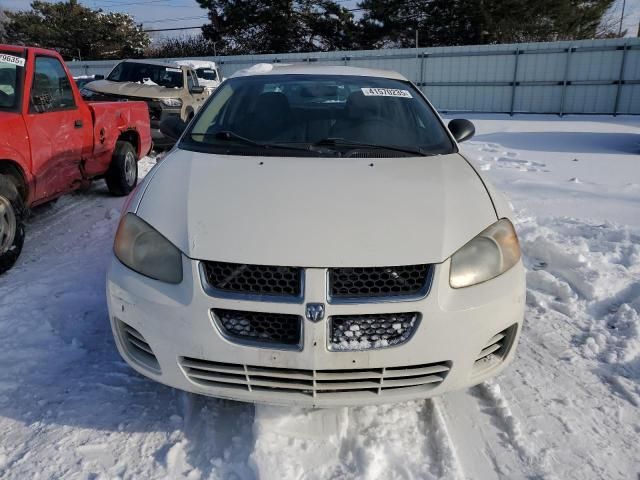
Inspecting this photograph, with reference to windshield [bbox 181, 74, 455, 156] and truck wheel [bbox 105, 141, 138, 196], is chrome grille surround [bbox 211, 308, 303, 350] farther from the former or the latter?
truck wheel [bbox 105, 141, 138, 196]

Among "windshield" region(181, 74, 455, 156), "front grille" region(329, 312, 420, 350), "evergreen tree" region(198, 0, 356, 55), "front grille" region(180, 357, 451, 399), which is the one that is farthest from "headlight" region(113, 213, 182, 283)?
"evergreen tree" region(198, 0, 356, 55)

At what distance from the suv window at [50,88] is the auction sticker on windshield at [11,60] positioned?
13 centimetres

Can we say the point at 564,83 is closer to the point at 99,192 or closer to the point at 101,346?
the point at 99,192

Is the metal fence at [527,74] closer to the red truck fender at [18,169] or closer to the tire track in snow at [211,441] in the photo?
the red truck fender at [18,169]

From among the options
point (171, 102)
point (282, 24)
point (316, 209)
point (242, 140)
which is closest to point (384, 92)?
point (242, 140)

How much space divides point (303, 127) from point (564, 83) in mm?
16383

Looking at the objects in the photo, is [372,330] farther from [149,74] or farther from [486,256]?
[149,74]

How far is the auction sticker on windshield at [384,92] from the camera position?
354cm

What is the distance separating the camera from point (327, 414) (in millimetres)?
2326

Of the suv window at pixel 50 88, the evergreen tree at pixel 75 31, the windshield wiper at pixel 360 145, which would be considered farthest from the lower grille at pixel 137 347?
the evergreen tree at pixel 75 31

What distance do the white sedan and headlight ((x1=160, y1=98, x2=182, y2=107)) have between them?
774 cm

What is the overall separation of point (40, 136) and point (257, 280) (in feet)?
10.9

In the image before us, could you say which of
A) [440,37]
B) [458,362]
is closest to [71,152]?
[458,362]

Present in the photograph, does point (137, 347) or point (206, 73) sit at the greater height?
point (206, 73)
